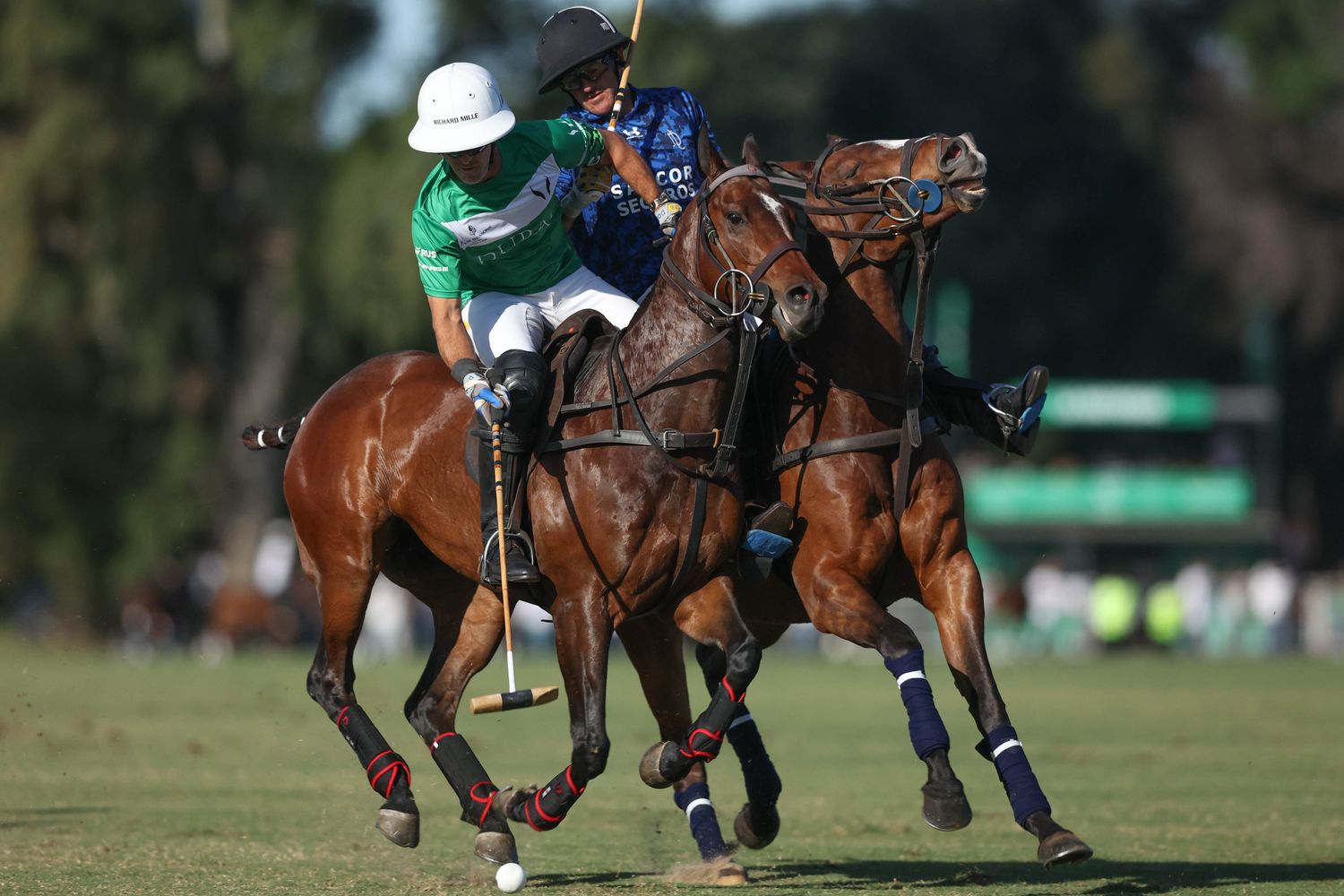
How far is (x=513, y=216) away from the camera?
7.71 m

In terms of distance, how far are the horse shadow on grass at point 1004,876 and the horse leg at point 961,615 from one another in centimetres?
61

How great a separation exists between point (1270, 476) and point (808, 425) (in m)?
32.7

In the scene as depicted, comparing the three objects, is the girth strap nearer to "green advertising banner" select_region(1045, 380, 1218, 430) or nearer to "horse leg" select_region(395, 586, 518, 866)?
"horse leg" select_region(395, 586, 518, 866)

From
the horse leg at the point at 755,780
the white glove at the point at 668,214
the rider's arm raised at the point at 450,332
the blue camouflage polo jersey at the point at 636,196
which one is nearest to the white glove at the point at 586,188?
the blue camouflage polo jersey at the point at 636,196

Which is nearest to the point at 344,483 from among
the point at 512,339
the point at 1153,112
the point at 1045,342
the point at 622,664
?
the point at 512,339

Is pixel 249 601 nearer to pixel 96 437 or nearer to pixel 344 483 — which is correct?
pixel 96 437

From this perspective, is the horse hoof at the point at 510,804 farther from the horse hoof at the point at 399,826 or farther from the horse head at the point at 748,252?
the horse head at the point at 748,252

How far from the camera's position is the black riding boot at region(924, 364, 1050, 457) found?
760 cm

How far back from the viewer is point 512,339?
7.72 m

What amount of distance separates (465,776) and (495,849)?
1.50 feet

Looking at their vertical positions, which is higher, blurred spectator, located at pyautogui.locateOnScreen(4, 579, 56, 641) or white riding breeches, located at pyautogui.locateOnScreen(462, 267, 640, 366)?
white riding breeches, located at pyautogui.locateOnScreen(462, 267, 640, 366)

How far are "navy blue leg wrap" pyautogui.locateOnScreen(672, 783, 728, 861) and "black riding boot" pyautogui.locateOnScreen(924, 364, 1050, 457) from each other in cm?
194

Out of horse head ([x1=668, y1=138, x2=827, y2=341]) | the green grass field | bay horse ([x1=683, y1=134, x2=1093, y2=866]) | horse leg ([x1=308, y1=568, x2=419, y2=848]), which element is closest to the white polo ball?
the green grass field

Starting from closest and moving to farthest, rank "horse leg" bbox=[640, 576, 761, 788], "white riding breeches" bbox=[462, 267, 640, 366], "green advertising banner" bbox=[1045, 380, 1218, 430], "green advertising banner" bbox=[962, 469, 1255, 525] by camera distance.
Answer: "horse leg" bbox=[640, 576, 761, 788], "white riding breeches" bbox=[462, 267, 640, 366], "green advertising banner" bbox=[962, 469, 1255, 525], "green advertising banner" bbox=[1045, 380, 1218, 430]
